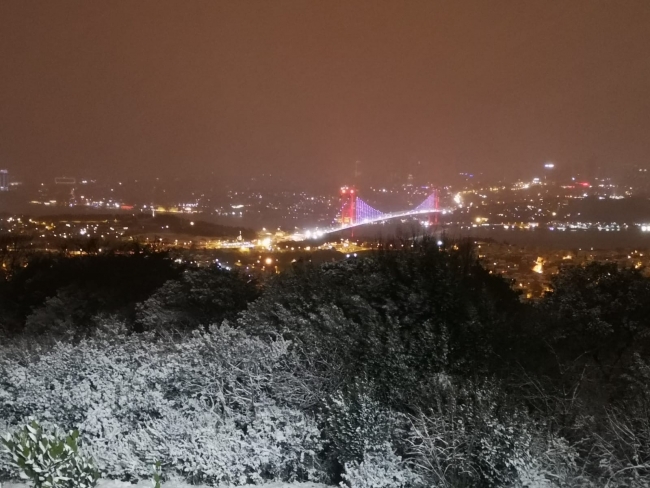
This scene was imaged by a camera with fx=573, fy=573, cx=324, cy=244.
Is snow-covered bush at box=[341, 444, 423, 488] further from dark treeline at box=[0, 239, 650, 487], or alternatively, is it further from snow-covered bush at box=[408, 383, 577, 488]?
→ snow-covered bush at box=[408, 383, 577, 488]

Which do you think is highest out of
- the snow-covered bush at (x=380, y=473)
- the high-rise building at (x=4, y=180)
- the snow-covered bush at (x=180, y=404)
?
the high-rise building at (x=4, y=180)

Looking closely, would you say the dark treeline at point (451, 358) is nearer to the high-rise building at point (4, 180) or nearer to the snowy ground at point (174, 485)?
the snowy ground at point (174, 485)

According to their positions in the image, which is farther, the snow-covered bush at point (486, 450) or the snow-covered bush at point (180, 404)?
the snow-covered bush at point (180, 404)

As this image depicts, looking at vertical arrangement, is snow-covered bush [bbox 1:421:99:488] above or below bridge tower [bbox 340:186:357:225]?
below

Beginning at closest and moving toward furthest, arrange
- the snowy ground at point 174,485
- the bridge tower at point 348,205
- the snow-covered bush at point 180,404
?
the snowy ground at point 174,485
the snow-covered bush at point 180,404
the bridge tower at point 348,205

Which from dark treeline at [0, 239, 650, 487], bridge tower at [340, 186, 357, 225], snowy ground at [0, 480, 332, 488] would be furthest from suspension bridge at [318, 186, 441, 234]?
snowy ground at [0, 480, 332, 488]

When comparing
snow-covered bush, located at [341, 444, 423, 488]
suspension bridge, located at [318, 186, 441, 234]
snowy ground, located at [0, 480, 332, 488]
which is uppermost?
suspension bridge, located at [318, 186, 441, 234]

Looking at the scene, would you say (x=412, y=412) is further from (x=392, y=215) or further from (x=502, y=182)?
(x=502, y=182)

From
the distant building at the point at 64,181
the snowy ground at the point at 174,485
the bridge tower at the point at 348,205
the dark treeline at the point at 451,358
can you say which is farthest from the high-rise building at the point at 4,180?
the snowy ground at the point at 174,485
